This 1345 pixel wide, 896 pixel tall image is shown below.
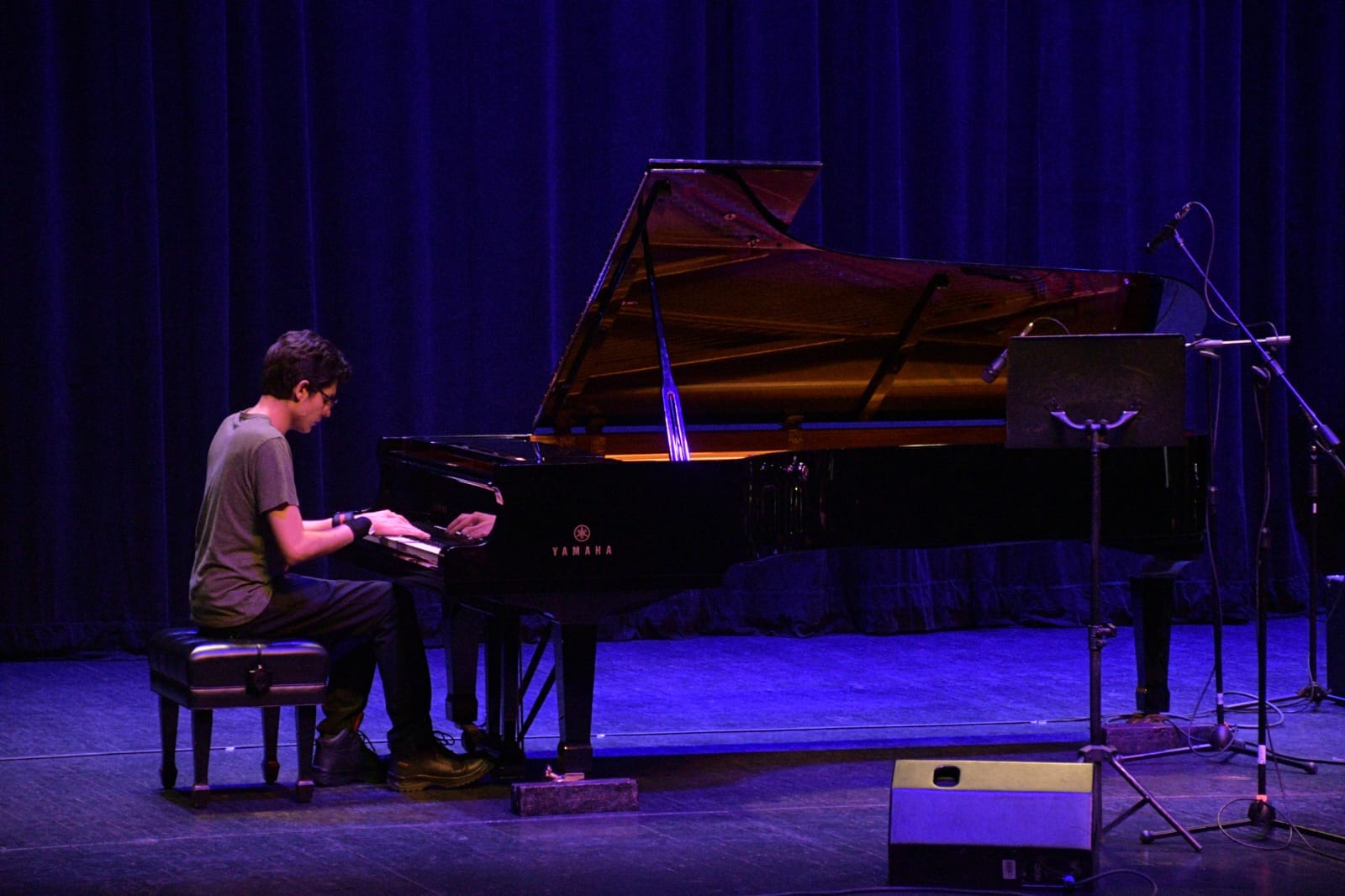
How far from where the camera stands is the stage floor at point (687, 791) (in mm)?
3613

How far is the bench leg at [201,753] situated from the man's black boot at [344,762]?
1.07 feet

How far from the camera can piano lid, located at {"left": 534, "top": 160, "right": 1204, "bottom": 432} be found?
4418mm

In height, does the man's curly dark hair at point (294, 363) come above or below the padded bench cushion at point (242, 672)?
above

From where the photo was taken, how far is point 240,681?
407 cm

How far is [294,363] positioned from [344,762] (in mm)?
1078

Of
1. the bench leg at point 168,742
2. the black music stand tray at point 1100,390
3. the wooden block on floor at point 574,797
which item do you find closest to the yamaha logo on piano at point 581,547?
the wooden block on floor at point 574,797

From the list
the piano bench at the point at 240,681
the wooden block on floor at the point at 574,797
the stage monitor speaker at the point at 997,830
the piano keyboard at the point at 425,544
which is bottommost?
the wooden block on floor at the point at 574,797

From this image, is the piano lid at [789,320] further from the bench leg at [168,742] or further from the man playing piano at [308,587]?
the bench leg at [168,742]

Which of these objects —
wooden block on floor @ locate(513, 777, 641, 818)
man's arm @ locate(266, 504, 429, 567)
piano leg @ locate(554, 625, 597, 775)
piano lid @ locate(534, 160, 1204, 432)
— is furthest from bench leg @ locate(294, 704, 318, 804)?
piano lid @ locate(534, 160, 1204, 432)

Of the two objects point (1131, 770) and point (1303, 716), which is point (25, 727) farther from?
point (1303, 716)

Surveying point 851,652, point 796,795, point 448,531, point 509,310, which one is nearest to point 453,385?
point 509,310

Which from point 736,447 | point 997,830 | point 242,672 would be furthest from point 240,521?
point 997,830

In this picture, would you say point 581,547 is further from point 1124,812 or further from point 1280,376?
point 1280,376

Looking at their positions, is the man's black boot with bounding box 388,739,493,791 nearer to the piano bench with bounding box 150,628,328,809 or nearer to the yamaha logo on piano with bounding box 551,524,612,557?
the piano bench with bounding box 150,628,328,809
